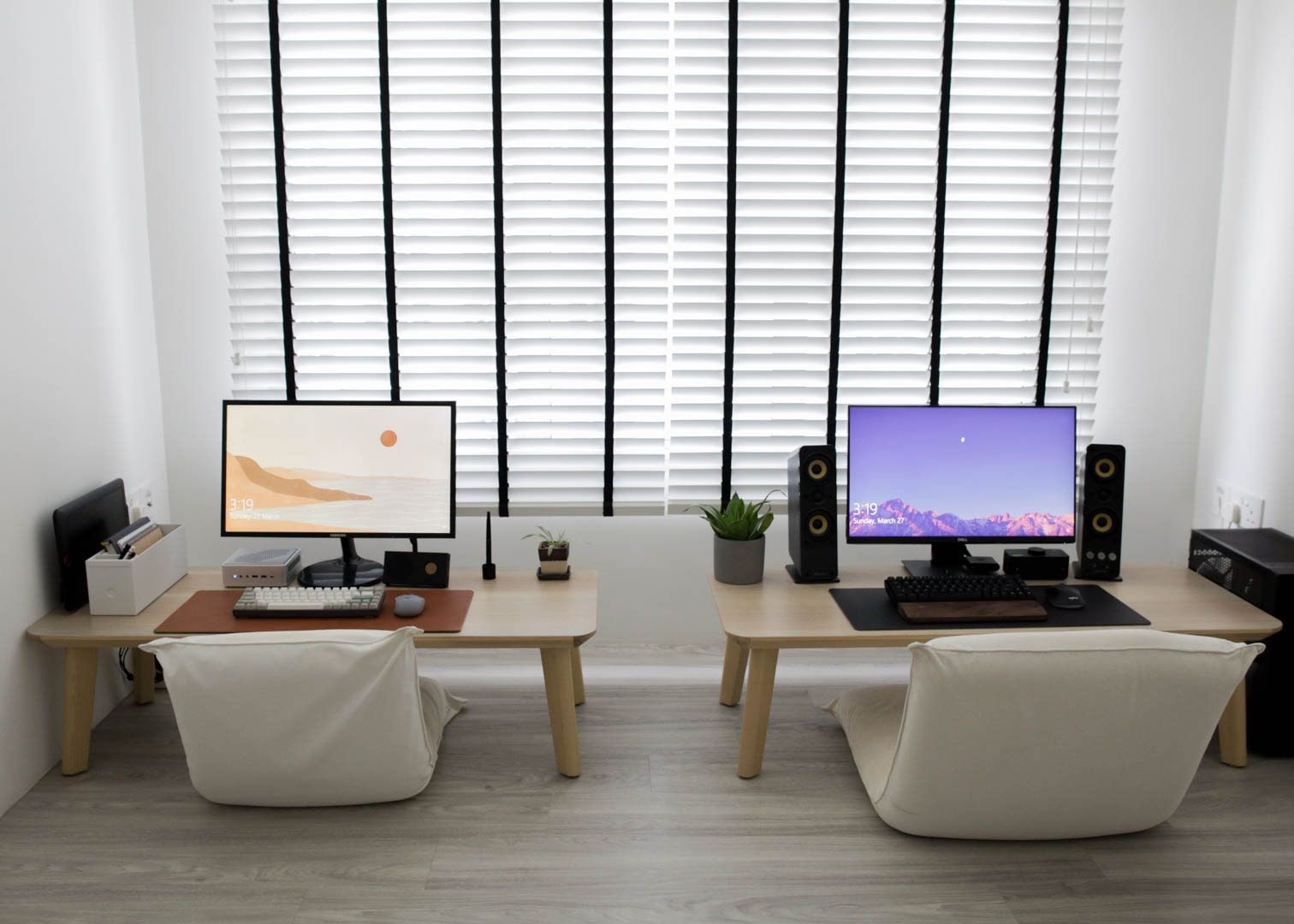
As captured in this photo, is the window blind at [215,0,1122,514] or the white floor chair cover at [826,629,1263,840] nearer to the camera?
the white floor chair cover at [826,629,1263,840]

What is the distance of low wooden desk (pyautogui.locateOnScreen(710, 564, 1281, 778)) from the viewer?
8.34 feet

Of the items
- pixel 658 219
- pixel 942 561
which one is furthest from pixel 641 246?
pixel 942 561

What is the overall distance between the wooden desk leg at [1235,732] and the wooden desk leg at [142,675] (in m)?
3.20

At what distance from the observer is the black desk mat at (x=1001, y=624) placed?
2.60 m

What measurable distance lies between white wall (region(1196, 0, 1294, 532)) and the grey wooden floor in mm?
1012

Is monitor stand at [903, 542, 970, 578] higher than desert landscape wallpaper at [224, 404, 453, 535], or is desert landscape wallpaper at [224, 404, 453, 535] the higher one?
desert landscape wallpaper at [224, 404, 453, 535]

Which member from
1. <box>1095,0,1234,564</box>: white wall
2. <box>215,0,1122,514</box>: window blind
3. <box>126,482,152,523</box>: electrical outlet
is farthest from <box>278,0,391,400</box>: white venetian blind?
<box>1095,0,1234,564</box>: white wall

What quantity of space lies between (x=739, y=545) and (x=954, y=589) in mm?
602

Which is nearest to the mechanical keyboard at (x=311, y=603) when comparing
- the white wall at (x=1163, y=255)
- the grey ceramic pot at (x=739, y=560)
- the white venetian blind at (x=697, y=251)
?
the grey ceramic pot at (x=739, y=560)

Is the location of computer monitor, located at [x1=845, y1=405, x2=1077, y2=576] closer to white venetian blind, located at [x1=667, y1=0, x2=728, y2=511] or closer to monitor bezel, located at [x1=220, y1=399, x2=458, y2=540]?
white venetian blind, located at [x1=667, y1=0, x2=728, y2=511]

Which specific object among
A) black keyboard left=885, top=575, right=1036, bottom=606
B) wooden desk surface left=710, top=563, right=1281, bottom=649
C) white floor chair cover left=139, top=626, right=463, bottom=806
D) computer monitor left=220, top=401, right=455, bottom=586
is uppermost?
computer monitor left=220, top=401, right=455, bottom=586

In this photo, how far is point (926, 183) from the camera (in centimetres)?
349

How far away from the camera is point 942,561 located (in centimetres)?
304

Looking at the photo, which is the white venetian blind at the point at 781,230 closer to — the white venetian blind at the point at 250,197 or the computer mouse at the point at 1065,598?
the computer mouse at the point at 1065,598
